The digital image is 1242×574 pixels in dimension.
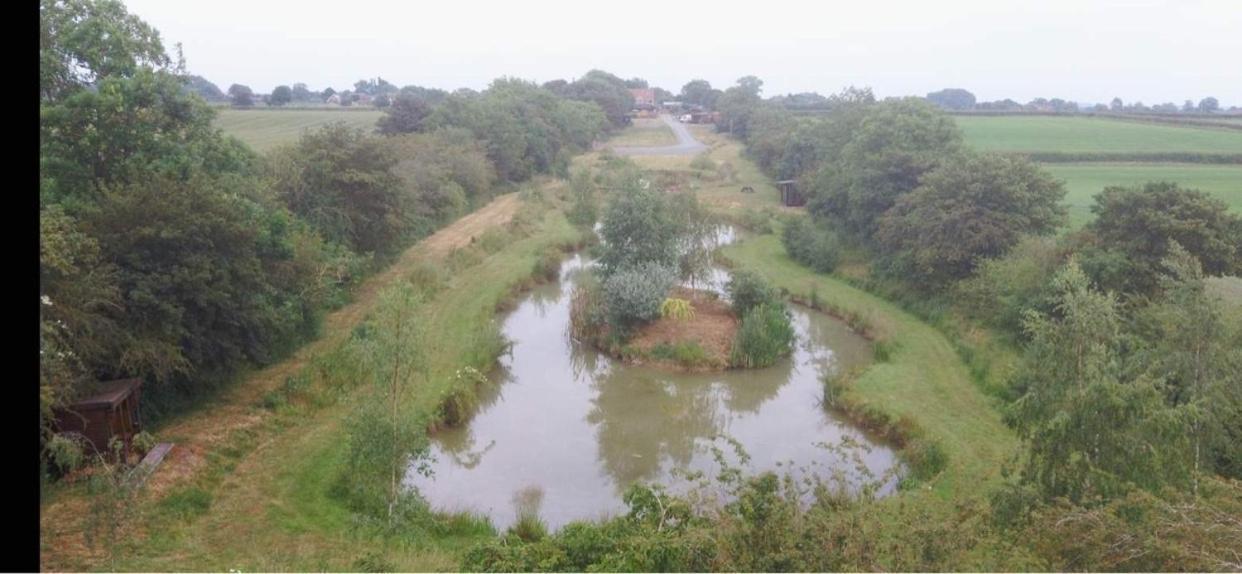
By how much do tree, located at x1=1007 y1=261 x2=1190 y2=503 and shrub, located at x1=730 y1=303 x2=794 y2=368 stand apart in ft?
36.6

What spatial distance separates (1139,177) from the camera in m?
43.1

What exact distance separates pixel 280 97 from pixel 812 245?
A: 7821 centimetres

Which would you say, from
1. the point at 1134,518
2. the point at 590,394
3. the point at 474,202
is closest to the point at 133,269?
the point at 590,394

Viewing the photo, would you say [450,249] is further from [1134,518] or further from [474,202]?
[1134,518]

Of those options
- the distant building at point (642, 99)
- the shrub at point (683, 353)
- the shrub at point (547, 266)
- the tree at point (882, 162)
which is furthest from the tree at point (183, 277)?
the distant building at point (642, 99)

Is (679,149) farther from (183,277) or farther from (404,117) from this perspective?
(183,277)

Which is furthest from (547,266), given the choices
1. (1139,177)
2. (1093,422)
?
(1139,177)

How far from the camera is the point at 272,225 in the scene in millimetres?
17984

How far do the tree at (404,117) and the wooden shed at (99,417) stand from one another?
120 ft

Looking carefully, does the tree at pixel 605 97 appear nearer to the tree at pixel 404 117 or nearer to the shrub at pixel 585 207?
the tree at pixel 404 117

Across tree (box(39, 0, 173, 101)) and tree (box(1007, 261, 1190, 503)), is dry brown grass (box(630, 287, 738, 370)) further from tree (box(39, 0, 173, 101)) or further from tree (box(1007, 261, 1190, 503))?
tree (box(39, 0, 173, 101))

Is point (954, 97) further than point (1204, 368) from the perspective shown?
Yes

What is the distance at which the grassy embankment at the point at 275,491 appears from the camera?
33.3 ft

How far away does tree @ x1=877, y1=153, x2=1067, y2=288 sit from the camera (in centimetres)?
2319
